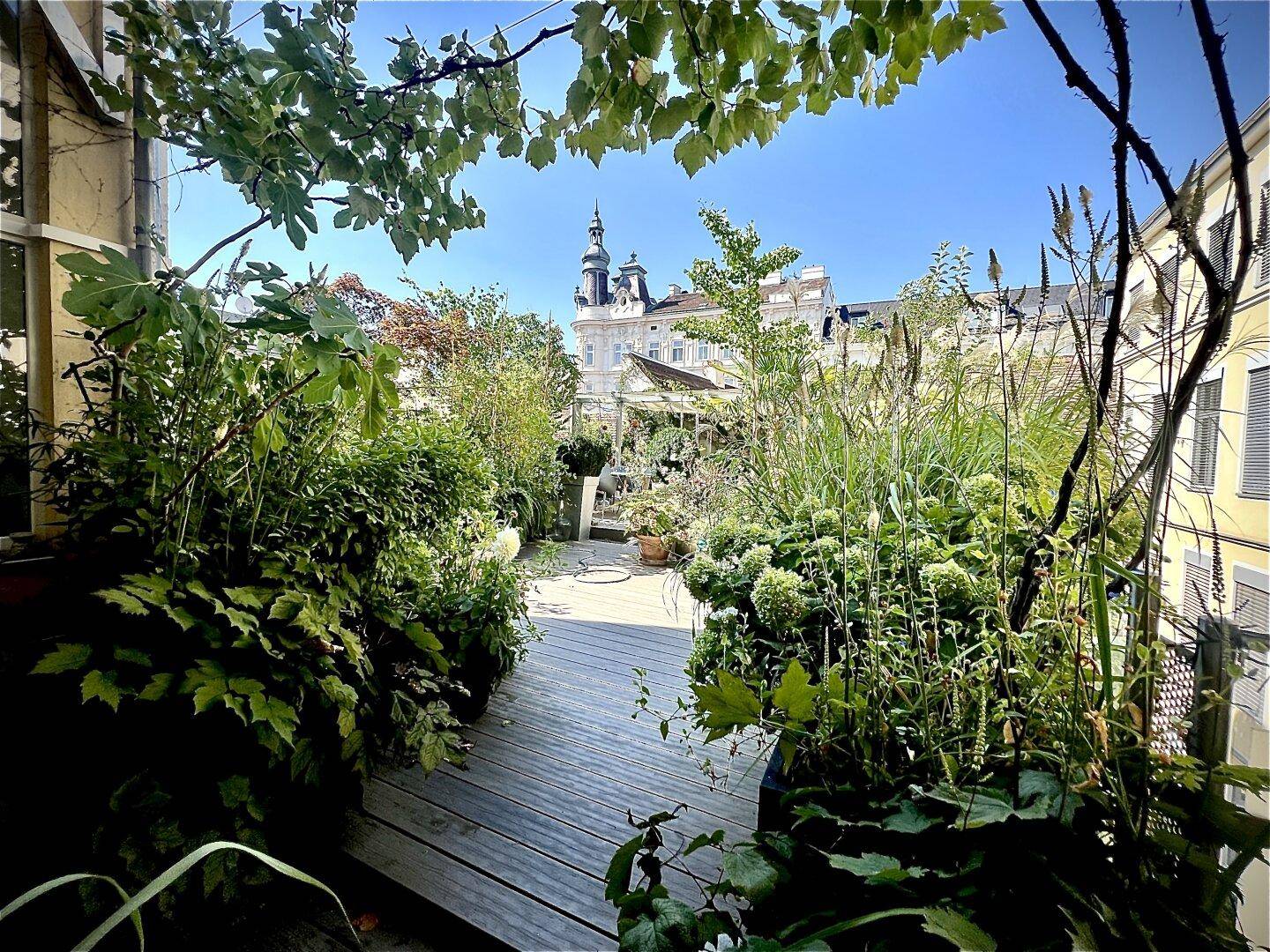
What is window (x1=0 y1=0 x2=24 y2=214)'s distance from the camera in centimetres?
157

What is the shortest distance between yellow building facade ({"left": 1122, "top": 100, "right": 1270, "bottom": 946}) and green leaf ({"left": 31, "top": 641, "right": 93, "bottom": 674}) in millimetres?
1849

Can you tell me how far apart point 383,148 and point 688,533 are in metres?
3.69

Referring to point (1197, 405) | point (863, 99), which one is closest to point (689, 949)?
point (1197, 405)

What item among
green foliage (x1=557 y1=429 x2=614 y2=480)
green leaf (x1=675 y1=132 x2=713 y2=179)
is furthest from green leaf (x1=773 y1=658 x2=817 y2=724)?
green foliage (x1=557 y1=429 x2=614 y2=480)

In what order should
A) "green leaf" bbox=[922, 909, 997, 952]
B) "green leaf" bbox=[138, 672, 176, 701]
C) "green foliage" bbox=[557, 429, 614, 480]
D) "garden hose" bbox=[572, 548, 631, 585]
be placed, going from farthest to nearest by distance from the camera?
"green foliage" bbox=[557, 429, 614, 480] < "garden hose" bbox=[572, 548, 631, 585] < "green leaf" bbox=[138, 672, 176, 701] < "green leaf" bbox=[922, 909, 997, 952]

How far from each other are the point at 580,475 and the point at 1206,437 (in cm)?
560

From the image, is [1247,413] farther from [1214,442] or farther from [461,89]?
[461,89]

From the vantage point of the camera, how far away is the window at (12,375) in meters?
1.62

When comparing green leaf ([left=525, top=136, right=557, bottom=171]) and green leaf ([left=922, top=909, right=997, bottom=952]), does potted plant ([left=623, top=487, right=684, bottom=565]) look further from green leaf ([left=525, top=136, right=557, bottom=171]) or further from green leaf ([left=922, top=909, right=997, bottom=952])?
green leaf ([left=922, top=909, right=997, bottom=952])

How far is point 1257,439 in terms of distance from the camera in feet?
2.47

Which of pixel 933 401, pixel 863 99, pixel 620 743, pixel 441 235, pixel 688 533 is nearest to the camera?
pixel 863 99

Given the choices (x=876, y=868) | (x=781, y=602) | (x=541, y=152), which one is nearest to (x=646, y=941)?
(x=876, y=868)

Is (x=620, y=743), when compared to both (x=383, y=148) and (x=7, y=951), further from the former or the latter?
(x=383, y=148)

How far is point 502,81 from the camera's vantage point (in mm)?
1188
